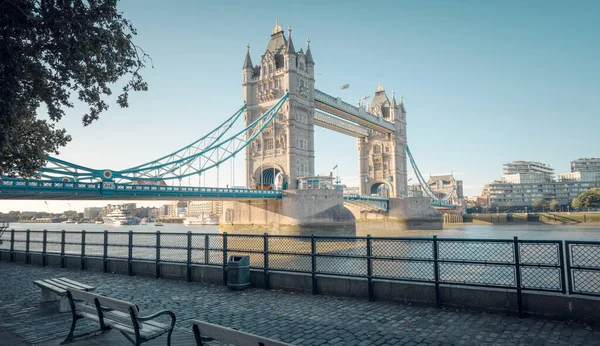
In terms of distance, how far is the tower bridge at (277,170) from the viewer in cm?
3275

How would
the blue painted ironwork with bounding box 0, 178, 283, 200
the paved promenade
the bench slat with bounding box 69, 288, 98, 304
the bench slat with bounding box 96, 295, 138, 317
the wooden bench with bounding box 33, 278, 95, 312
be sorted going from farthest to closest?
1. the blue painted ironwork with bounding box 0, 178, 283, 200
2. the wooden bench with bounding box 33, 278, 95, 312
3. the paved promenade
4. the bench slat with bounding box 69, 288, 98, 304
5. the bench slat with bounding box 96, 295, 138, 317

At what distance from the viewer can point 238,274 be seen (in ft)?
30.2

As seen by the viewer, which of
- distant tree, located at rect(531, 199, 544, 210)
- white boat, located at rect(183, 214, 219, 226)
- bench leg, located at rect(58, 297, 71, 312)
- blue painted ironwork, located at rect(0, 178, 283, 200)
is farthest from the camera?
white boat, located at rect(183, 214, 219, 226)

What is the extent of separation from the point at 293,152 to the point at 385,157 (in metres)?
33.6

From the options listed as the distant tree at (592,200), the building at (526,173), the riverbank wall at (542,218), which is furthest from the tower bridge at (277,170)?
the building at (526,173)

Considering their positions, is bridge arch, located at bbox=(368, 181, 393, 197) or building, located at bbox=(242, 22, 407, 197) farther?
bridge arch, located at bbox=(368, 181, 393, 197)

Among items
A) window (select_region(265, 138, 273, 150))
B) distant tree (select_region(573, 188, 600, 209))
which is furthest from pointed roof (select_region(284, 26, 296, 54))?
distant tree (select_region(573, 188, 600, 209))

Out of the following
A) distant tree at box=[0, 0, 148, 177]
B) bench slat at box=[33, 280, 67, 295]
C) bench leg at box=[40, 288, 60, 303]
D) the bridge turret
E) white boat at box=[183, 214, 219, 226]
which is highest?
the bridge turret

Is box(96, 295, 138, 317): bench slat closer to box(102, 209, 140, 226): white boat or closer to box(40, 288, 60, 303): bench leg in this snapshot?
box(40, 288, 60, 303): bench leg

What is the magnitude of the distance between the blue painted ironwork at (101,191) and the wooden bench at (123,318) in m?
24.9

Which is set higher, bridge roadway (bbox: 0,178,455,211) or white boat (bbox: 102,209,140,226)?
bridge roadway (bbox: 0,178,455,211)

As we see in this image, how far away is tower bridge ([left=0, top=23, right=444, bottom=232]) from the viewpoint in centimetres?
3275

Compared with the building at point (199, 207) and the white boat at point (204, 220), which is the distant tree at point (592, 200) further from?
the building at point (199, 207)

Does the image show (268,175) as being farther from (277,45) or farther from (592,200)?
(592,200)
